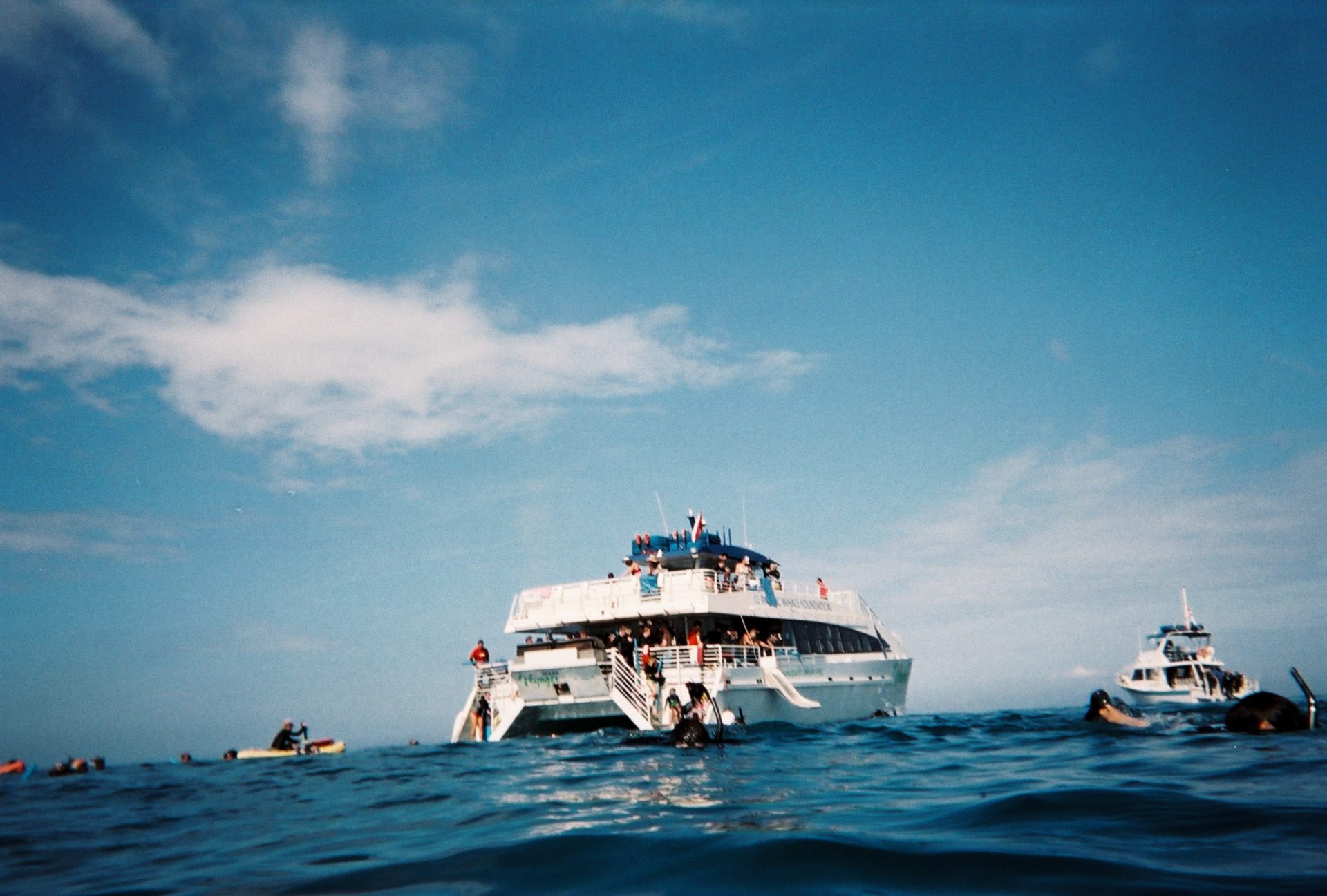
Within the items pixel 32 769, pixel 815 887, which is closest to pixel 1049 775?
pixel 815 887

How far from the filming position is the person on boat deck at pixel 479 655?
72.9 feet

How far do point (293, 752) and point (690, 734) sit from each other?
13191 mm

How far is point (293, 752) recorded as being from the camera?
2194 cm

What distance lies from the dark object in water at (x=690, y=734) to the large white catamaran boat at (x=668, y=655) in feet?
11.1

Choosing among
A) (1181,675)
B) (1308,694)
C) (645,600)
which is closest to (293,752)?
(645,600)

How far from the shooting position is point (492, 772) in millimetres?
11445

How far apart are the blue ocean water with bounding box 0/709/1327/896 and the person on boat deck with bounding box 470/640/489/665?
33.8 ft

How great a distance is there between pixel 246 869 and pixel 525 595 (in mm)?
17555

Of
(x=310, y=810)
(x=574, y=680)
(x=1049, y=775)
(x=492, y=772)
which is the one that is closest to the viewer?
(x=1049, y=775)

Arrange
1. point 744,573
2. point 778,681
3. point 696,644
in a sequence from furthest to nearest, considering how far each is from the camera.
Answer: point 744,573
point 778,681
point 696,644

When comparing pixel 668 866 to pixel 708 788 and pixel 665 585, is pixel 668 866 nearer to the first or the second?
pixel 708 788

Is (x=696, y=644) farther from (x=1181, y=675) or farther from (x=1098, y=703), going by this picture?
(x=1181, y=675)

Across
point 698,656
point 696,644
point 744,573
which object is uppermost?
point 744,573

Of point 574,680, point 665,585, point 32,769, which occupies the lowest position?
point 32,769
